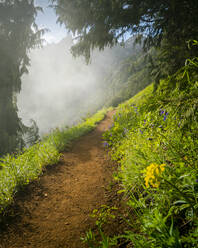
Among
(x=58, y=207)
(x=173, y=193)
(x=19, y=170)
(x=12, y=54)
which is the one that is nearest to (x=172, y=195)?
(x=173, y=193)

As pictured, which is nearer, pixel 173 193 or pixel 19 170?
pixel 173 193

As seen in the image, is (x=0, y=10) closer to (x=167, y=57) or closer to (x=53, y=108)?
(x=167, y=57)

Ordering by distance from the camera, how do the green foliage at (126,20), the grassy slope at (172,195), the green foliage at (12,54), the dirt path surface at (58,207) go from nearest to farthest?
the grassy slope at (172,195) < the dirt path surface at (58,207) < the green foliage at (126,20) < the green foliage at (12,54)

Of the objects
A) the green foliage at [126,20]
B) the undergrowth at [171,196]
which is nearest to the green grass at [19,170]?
the undergrowth at [171,196]

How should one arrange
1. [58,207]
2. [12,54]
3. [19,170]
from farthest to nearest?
[12,54] → [19,170] → [58,207]

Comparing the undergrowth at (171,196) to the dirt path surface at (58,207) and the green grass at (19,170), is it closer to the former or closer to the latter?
the dirt path surface at (58,207)

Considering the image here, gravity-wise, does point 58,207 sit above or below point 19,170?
below

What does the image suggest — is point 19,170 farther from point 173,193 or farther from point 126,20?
point 126,20

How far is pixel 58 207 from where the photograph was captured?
2736mm

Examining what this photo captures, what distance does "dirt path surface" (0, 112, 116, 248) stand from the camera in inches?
83.2

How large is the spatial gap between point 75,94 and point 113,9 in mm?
145626

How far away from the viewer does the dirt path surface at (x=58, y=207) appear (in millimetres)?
2113

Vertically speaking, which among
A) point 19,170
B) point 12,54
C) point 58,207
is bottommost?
point 58,207

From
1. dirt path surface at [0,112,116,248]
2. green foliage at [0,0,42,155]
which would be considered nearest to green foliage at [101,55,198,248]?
dirt path surface at [0,112,116,248]
